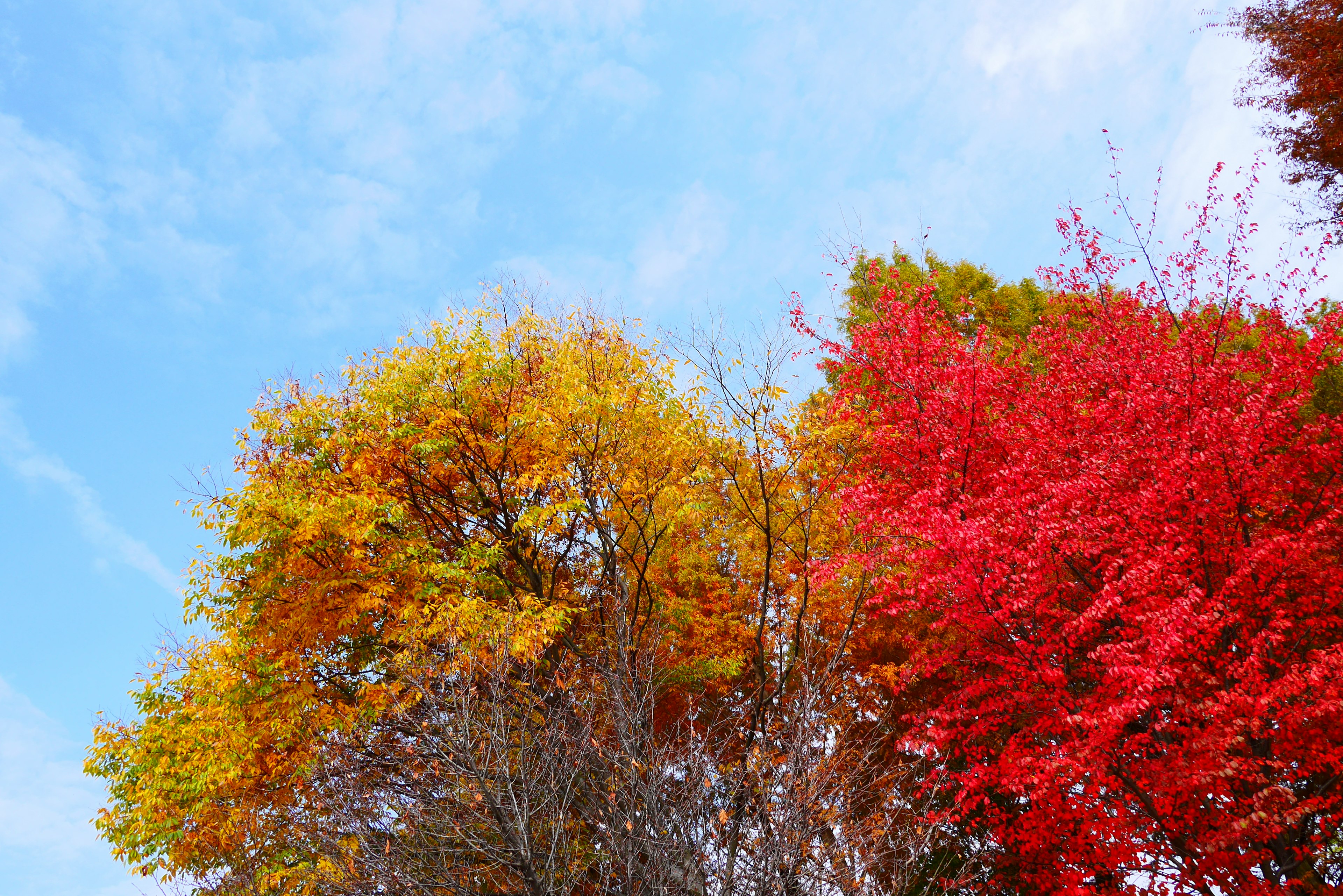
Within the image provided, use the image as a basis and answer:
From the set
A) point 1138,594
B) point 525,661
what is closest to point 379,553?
point 525,661

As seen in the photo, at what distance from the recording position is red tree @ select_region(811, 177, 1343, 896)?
9672mm

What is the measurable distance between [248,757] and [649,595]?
668cm

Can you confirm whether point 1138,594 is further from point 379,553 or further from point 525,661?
point 379,553

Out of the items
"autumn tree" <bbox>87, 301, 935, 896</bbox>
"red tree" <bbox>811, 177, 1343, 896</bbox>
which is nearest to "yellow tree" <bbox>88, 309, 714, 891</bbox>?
"autumn tree" <bbox>87, 301, 935, 896</bbox>

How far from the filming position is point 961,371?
45.0 feet

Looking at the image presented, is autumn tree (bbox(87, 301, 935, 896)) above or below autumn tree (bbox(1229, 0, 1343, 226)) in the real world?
below

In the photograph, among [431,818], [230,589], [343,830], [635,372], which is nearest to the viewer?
[431,818]

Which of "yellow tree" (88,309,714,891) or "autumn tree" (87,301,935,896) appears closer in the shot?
"autumn tree" (87,301,935,896)

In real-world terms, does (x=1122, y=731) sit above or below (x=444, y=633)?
below

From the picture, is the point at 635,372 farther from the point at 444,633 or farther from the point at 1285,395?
the point at 1285,395

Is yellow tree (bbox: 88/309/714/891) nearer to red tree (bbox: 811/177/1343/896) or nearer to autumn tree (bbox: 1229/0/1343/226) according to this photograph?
red tree (bbox: 811/177/1343/896)

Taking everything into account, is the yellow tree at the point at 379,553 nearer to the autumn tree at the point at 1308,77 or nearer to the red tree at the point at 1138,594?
the red tree at the point at 1138,594

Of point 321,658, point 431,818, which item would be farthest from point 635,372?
point 431,818

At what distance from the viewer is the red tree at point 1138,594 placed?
31.7 ft
